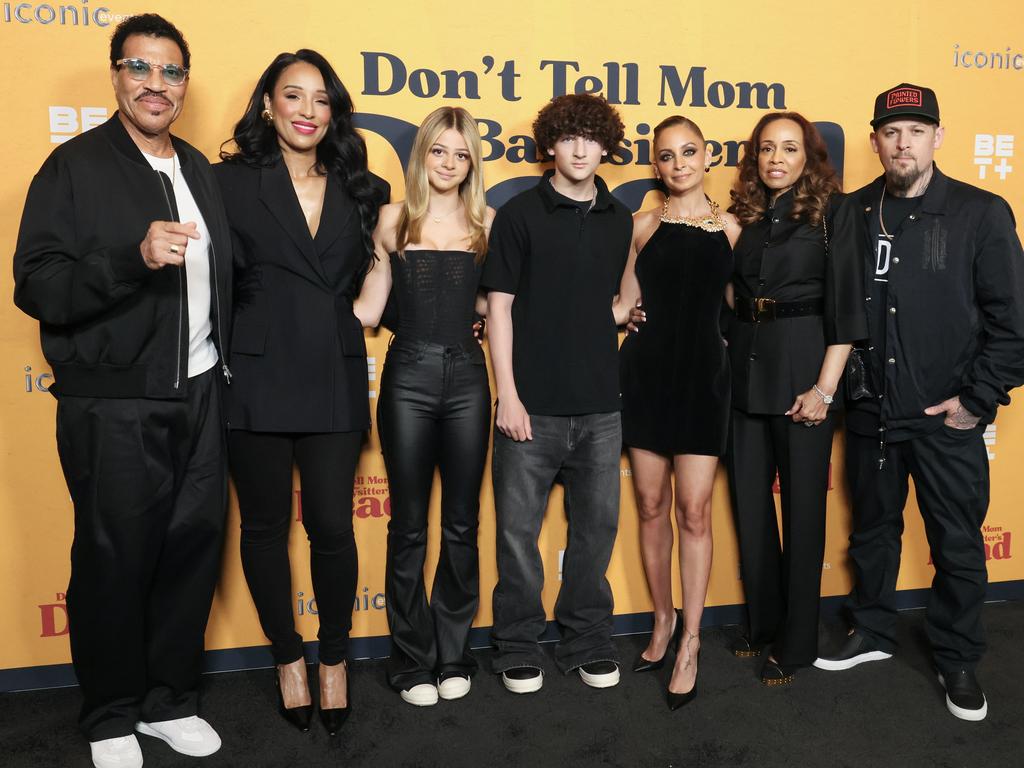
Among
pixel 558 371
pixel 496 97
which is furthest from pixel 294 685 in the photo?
pixel 496 97

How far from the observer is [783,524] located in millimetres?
3062

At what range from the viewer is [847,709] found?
2869 millimetres

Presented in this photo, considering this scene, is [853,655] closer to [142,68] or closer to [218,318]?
[218,318]

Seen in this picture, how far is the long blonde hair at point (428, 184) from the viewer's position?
2779 millimetres

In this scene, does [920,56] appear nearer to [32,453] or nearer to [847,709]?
[847,709]

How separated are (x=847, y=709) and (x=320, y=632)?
1.77m

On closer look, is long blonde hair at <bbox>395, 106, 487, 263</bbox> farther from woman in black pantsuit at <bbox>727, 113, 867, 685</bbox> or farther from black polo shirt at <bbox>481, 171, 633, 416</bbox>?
woman in black pantsuit at <bbox>727, 113, 867, 685</bbox>

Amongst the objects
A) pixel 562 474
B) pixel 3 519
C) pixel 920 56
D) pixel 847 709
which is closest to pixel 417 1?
pixel 562 474

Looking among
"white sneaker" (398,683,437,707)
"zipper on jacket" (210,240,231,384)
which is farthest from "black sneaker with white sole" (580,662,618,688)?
"zipper on jacket" (210,240,231,384)

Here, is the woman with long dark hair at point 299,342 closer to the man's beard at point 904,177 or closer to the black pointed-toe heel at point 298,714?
the black pointed-toe heel at point 298,714

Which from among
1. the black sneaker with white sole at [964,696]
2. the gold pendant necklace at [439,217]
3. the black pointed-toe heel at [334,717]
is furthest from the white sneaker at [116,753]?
the black sneaker with white sole at [964,696]

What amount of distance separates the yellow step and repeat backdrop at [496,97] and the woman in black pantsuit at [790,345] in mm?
414

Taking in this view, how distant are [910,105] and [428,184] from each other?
64.2 inches

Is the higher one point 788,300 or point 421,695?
point 788,300
